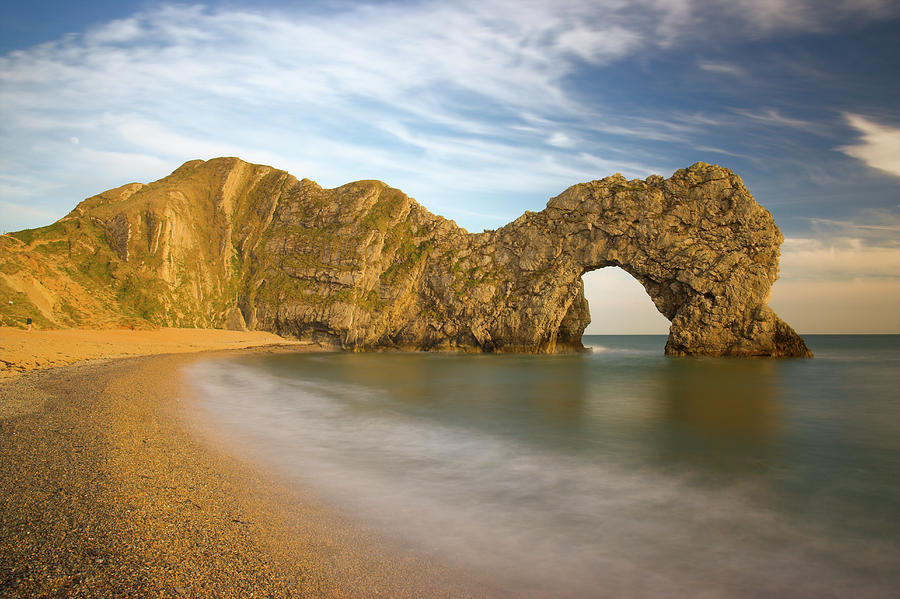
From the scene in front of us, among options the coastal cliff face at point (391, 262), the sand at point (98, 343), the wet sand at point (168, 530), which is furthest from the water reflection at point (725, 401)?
the sand at point (98, 343)

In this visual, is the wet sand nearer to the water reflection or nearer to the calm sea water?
the calm sea water

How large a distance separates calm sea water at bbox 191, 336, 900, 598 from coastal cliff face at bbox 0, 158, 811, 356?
19961 mm

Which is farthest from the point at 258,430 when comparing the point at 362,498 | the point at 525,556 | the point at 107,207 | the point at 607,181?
the point at 107,207

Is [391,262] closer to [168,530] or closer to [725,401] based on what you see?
[725,401]

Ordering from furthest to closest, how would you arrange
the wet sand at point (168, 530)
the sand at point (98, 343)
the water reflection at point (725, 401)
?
the sand at point (98, 343)
the water reflection at point (725, 401)
the wet sand at point (168, 530)

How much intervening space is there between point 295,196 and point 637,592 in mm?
56622

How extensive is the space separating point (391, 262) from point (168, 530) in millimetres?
44926

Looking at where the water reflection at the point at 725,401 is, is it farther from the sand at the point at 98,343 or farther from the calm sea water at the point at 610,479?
the sand at the point at 98,343

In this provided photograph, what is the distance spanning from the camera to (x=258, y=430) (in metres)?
11.0

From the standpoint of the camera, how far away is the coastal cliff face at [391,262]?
37156 millimetres

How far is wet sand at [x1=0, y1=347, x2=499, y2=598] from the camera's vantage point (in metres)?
3.90

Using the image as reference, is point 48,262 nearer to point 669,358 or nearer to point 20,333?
point 20,333

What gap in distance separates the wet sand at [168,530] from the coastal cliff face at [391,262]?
30594 millimetres

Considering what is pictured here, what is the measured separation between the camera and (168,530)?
4844 millimetres
